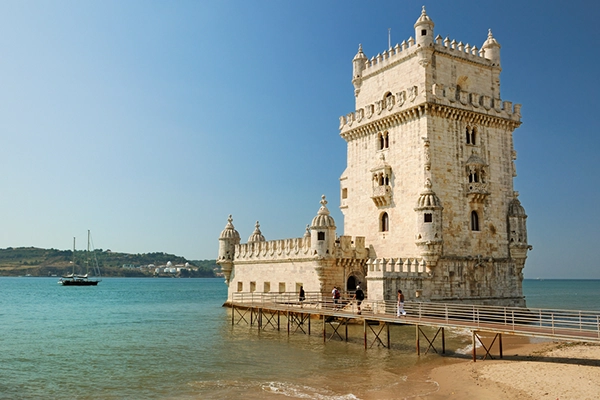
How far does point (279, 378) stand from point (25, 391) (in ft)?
29.9

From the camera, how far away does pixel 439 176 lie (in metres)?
33.2

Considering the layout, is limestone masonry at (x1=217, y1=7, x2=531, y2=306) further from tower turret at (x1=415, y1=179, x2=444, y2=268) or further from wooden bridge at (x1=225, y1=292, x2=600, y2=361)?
wooden bridge at (x1=225, y1=292, x2=600, y2=361)

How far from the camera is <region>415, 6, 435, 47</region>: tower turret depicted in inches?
1337

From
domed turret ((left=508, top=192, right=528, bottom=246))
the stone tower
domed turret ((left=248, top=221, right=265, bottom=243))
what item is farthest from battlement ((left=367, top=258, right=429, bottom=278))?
domed turret ((left=248, top=221, right=265, bottom=243))

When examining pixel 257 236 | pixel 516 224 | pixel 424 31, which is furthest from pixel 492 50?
pixel 257 236

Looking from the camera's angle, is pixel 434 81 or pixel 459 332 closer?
pixel 459 332

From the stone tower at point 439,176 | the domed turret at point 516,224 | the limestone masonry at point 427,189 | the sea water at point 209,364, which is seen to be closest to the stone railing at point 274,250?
the limestone masonry at point 427,189

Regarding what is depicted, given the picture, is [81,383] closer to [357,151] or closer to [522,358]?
[522,358]

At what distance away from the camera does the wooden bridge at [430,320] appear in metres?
20.0

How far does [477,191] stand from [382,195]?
5.88 m

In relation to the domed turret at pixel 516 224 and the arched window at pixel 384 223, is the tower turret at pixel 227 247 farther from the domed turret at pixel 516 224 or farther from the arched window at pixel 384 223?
the domed turret at pixel 516 224

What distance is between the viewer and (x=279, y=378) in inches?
797

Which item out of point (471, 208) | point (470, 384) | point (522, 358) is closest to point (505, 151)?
point (471, 208)

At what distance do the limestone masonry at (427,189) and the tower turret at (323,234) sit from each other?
71 millimetres
